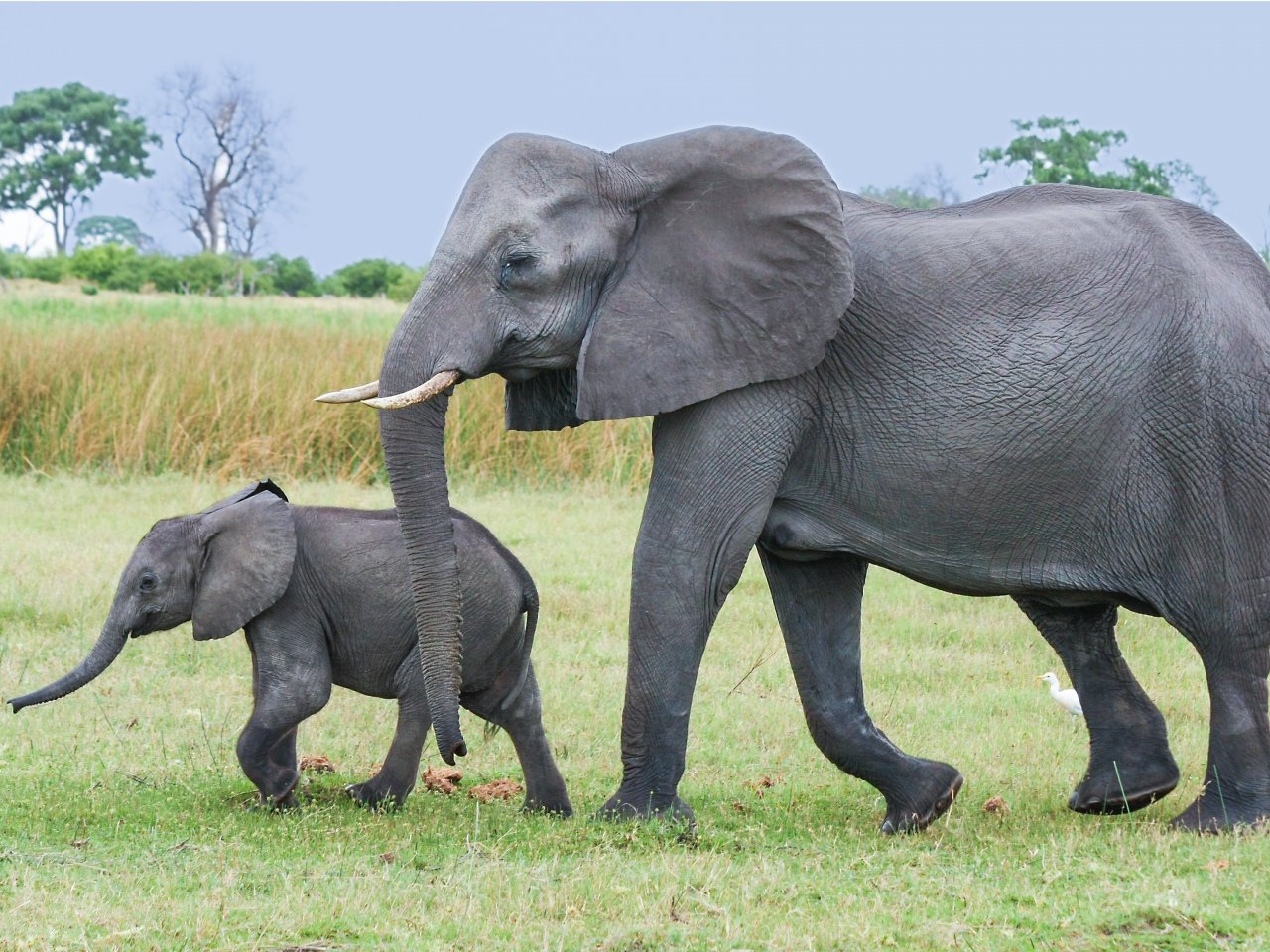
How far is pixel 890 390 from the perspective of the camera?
6141mm

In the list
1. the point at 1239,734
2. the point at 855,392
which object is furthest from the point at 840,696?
the point at 1239,734

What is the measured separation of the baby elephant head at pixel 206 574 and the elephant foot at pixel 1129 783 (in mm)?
3133

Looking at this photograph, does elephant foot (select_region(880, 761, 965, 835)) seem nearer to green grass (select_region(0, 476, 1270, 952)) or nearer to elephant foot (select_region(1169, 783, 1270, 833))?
green grass (select_region(0, 476, 1270, 952))

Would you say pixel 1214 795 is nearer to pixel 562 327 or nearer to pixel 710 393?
pixel 710 393

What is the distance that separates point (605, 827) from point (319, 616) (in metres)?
1.45

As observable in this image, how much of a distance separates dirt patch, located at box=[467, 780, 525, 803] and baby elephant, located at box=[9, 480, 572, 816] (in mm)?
343

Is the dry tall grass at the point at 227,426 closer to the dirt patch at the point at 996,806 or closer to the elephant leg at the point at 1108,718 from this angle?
the elephant leg at the point at 1108,718

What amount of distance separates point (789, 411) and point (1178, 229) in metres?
1.54

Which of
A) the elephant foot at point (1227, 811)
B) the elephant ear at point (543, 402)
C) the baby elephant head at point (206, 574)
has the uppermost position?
the elephant ear at point (543, 402)

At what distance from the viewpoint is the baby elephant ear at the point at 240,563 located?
A: 22.0 feet

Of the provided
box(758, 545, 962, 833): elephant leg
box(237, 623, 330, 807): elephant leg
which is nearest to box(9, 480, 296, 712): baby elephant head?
box(237, 623, 330, 807): elephant leg

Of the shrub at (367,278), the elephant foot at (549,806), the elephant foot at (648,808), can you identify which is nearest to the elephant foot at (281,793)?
the elephant foot at (549,806)

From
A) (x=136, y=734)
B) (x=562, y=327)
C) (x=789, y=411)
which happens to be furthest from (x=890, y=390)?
(x=136, y=734)

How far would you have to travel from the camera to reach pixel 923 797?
650 cm
